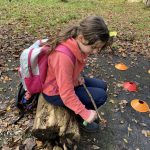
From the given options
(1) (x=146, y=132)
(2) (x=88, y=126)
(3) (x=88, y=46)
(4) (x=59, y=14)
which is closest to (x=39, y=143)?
(2) (x=88, y=126)

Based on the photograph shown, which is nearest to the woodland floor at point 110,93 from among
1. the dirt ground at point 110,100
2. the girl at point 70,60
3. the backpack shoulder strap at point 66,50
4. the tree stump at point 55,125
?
the dirt ground at point 110,100

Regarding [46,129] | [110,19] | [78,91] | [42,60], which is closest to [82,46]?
[42,60]

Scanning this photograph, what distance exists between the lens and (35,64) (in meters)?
3.28

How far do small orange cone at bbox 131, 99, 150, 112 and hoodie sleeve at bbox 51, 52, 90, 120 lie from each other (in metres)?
1.61

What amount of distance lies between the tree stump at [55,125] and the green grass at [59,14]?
464cm

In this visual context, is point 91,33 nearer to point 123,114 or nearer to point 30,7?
point 123,114

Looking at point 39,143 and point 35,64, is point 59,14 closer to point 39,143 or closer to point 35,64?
point 35,64

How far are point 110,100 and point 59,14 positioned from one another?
611 cm

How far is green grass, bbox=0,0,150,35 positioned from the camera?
338 inches

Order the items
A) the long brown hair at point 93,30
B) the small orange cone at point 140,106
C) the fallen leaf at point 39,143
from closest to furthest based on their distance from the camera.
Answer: the long brown hair at point 93,30
the fallen leaf at point 39,143
the small orange cone at point 140,106

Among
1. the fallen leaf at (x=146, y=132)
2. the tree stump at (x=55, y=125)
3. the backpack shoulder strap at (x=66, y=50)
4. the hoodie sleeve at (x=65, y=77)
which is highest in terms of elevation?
the backpack shoulder strap at (x=66, y=50)

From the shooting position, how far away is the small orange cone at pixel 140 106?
4.52 meters

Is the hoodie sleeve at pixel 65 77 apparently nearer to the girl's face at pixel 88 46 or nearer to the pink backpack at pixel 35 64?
the pink backpack at pixel 35 64

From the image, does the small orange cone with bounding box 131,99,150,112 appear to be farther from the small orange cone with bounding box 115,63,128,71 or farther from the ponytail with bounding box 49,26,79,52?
the ponytail with bounding box 49,26,79,52
